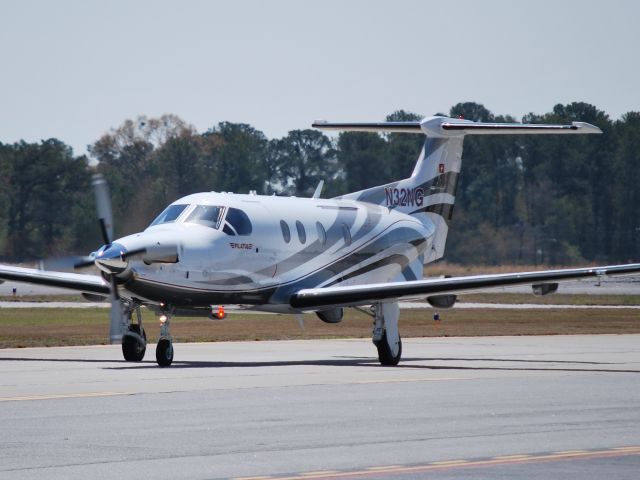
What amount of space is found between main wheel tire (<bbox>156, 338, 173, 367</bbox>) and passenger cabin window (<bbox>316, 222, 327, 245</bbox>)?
5756mm

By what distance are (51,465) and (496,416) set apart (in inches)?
249

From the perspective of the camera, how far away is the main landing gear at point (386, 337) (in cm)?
2712

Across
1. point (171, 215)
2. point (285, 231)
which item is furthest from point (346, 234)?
point (171, 215)

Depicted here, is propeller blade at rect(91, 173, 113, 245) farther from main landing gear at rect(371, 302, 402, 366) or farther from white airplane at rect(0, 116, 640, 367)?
main landing gear at rect(371, 302, 402, 366)

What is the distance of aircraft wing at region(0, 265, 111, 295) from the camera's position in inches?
1120

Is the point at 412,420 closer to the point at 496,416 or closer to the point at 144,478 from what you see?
the point at 496,416

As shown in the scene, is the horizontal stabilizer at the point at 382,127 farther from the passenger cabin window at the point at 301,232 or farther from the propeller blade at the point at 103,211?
the propeller blade at the point at 103,211

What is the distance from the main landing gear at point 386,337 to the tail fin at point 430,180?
5.76 m

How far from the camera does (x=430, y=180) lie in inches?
1344

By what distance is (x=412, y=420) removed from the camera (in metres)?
16.0

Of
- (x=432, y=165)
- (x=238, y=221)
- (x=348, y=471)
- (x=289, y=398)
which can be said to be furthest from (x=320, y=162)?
(x=348, y=471)

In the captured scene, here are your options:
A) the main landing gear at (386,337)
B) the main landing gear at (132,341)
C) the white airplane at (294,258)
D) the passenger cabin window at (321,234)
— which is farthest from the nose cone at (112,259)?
the passenger cabin window at (321,234)

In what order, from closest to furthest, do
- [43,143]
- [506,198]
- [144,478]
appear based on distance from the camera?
[144,478] < [43,143] < [506,198]

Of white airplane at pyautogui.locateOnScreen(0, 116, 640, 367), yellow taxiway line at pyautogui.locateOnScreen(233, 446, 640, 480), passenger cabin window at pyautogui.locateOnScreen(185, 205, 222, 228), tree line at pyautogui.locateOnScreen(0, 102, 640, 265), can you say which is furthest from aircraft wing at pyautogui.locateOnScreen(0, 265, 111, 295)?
tree line at pyautogui.locateOnScreen(0, 102, 640, 265)
